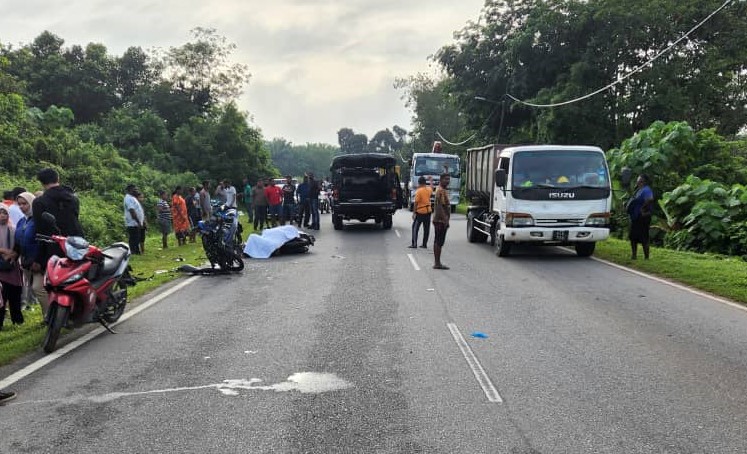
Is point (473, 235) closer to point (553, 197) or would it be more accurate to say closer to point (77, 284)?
point (553, 197)

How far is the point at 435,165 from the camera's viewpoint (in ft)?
115

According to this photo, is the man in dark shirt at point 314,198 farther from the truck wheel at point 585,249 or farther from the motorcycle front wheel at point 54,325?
the motorcycle front wheel at point 54,325

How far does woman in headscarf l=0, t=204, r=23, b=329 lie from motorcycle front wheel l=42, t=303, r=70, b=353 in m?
1.23

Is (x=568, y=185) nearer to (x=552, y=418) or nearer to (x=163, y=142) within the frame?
(x=552, y=418)

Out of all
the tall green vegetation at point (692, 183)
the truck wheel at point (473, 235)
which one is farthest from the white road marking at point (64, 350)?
the tall green vegetation at point (692, 183)

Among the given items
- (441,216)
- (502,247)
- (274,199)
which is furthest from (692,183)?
(274,199)

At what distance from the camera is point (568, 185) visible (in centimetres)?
1423

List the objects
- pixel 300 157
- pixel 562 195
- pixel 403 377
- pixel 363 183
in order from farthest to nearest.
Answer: pixel 300 157 → pixel 363 183 → pixel 562 195 → pixel 403 377

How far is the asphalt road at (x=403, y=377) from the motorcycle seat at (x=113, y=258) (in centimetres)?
75

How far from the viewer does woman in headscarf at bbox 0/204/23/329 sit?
25.9ft

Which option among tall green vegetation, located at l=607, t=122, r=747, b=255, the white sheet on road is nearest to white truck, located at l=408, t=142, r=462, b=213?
tall green vegetation, located at l=607, t=122, r=747, b=255

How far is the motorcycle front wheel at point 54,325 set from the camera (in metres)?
6.89

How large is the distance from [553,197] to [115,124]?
120ft

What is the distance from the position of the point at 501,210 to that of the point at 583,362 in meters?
8.74
